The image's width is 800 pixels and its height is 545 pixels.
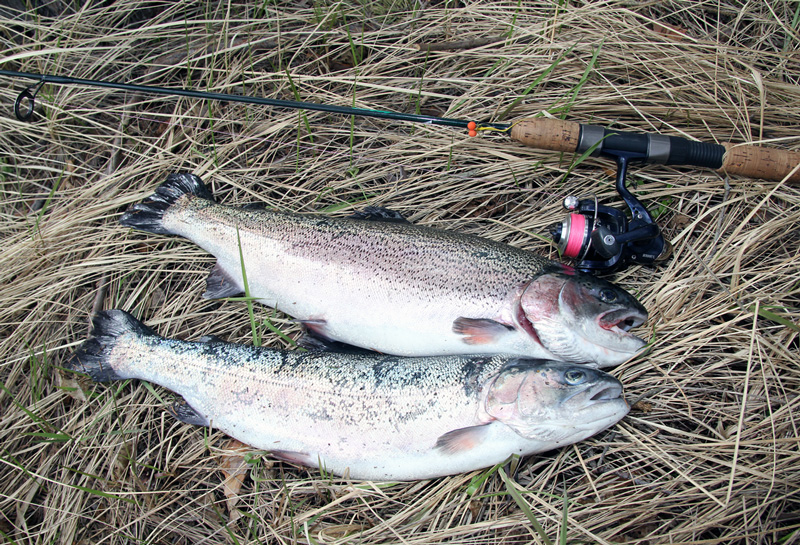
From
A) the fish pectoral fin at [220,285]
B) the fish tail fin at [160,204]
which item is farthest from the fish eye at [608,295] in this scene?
the fish tail fin at [160,204]

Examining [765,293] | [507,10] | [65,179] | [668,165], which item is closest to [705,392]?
[765,293]

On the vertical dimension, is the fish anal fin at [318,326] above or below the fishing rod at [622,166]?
A: below

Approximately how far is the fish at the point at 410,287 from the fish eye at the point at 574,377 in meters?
0.20

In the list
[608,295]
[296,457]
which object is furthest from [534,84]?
[296,457]

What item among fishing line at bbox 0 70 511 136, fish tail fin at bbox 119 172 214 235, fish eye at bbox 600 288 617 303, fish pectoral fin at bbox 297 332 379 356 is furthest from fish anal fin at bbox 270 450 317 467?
fishing line at bbox 0 70 511 136

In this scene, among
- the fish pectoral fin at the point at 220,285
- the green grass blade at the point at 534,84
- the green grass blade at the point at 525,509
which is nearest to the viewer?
the green grass blade at the point at 525,509

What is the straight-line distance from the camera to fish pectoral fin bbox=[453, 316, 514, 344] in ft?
8.38

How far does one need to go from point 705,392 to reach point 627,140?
1561 millimetres

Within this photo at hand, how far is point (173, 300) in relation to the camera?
3.23 m

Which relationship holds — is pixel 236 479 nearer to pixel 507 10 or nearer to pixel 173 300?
pixel 173 300

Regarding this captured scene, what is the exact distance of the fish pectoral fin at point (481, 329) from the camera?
101 inches

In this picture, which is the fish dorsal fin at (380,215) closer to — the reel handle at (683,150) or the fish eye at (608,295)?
the reel handle at (683,150)

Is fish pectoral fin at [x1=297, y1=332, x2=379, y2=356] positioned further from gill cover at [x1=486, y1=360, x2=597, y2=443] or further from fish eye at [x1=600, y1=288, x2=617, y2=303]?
fish eye at [x1=600, y1=288, x2=617, y2=303]

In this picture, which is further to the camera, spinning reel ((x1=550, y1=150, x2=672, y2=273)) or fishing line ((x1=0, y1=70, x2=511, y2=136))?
fishing line ((x1=0, y1=70, x2=511, y2=136))
